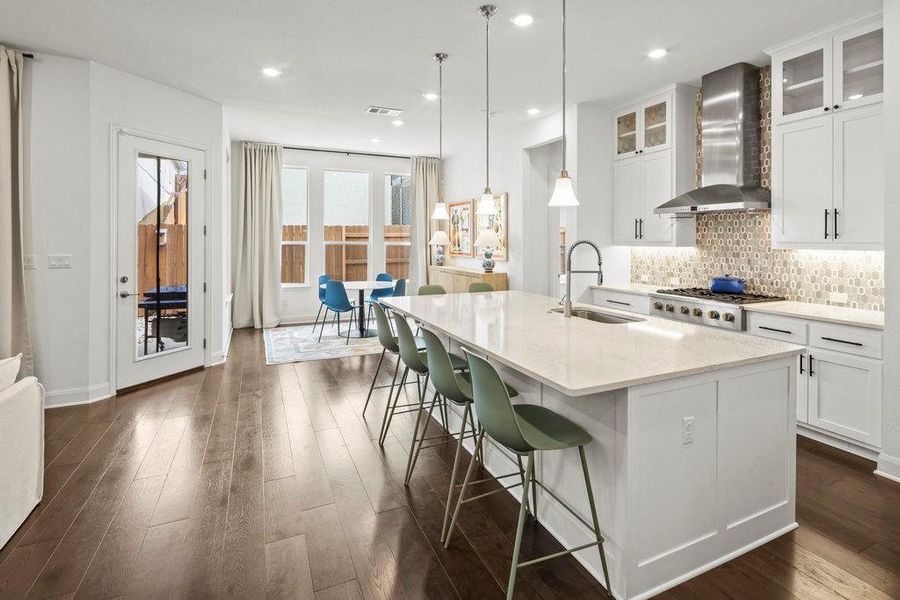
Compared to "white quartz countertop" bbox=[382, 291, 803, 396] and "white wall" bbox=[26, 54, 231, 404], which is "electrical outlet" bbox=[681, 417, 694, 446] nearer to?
"white quartz countertop" bbox=[382, 291, 803, 396]

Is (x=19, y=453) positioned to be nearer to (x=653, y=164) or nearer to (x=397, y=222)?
(x=653, y=164)

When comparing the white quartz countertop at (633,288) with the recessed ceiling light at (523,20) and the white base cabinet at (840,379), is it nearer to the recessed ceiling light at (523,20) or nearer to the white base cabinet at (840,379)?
the white base cabinet at (840,379)

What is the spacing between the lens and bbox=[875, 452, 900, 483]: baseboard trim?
277 cm

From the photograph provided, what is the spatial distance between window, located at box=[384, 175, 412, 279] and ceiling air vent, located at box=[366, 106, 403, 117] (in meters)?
2.93

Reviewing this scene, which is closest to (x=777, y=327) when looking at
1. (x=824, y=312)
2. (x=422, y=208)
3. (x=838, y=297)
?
(x=824, y=312)

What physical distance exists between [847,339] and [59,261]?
582 centimetres

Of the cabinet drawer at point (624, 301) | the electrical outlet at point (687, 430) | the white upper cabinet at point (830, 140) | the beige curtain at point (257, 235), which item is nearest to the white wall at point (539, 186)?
the cabinet drawer at point (624, 301)

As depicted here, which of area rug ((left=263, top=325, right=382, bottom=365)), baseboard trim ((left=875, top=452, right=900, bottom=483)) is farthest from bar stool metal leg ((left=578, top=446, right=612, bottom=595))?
area rug ((left=263, top=325, right=382, bottom=365))

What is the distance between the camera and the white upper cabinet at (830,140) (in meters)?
3.16

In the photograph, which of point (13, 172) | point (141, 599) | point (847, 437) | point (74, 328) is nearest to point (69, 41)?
point (13, 172)

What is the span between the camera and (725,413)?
6.56 feet

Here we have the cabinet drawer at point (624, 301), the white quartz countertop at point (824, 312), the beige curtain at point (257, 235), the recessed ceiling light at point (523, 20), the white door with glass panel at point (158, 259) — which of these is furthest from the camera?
the beige curtain at point (257, 235)

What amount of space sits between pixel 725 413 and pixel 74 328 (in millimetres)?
4804

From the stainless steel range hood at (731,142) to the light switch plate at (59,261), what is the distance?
524cm
